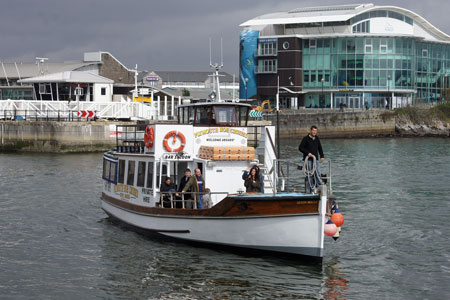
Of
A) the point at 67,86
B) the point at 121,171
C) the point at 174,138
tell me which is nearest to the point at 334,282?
the point at 174,138

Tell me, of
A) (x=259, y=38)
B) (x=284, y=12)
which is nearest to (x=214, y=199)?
(x=259, y=38)

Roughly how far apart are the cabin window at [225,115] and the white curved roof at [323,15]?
7852cm

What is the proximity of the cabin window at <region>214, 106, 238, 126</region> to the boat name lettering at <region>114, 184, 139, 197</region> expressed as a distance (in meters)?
3.65

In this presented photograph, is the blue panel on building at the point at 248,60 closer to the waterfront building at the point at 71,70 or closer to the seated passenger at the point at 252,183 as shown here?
the waterfront building at the point at 71,70

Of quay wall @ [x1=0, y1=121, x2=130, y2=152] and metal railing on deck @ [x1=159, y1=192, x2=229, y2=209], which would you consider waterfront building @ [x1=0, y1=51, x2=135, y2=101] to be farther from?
metal railing on deck @ [x1=159, y1=192, x2=229, y2=209]

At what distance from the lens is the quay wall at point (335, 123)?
281 feet

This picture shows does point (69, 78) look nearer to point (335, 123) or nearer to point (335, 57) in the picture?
point (335, 123)

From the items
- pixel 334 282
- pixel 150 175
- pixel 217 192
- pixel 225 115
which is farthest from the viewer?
pixel 225 115

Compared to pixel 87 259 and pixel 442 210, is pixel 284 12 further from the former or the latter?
pixel 87 259

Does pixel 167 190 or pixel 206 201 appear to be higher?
pixel 167 190

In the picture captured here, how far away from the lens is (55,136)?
59.1 m

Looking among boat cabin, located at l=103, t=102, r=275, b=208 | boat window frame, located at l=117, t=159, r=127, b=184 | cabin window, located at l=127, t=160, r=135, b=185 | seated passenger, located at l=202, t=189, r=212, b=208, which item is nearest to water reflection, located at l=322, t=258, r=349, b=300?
boat cabin, located at l=103, t=102, r=275, b=208

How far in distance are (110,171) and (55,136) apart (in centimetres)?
3504

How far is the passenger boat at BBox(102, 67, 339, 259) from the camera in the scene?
Result: 18297 millimetres
